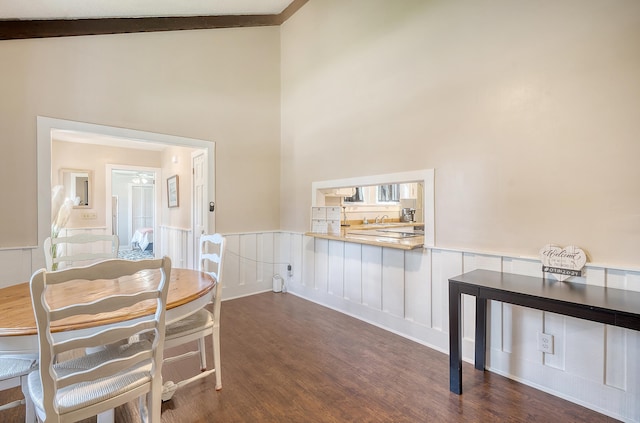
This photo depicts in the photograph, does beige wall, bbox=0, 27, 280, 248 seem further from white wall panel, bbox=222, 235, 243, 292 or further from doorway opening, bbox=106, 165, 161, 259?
doorway opening, bbox=106, 165, 161, 259

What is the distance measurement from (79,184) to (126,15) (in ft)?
12.1

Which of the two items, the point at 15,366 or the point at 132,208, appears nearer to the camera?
the point at 15,366

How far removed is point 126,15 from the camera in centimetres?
297

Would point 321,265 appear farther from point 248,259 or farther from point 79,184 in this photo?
point 79,184

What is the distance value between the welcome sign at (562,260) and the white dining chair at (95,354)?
2125 mm

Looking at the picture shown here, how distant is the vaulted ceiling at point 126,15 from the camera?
2.47m

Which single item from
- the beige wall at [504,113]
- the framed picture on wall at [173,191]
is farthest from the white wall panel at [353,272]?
the framed picture on wall at [173,191]

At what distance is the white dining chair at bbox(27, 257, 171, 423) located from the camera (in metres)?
0.98

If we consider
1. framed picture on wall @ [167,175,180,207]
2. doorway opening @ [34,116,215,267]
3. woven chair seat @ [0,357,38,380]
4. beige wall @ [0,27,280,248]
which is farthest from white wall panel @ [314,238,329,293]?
framed picture on wall @ [167,175,180,207]

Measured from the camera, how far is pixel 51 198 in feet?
8.76

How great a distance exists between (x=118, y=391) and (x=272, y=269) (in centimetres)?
299

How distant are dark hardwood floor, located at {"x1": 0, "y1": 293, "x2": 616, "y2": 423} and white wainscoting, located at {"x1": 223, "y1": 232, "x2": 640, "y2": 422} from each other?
4.7 inches

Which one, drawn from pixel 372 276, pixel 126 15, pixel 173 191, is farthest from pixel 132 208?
pixel 372 276

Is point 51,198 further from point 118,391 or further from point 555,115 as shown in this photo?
point 555,115
